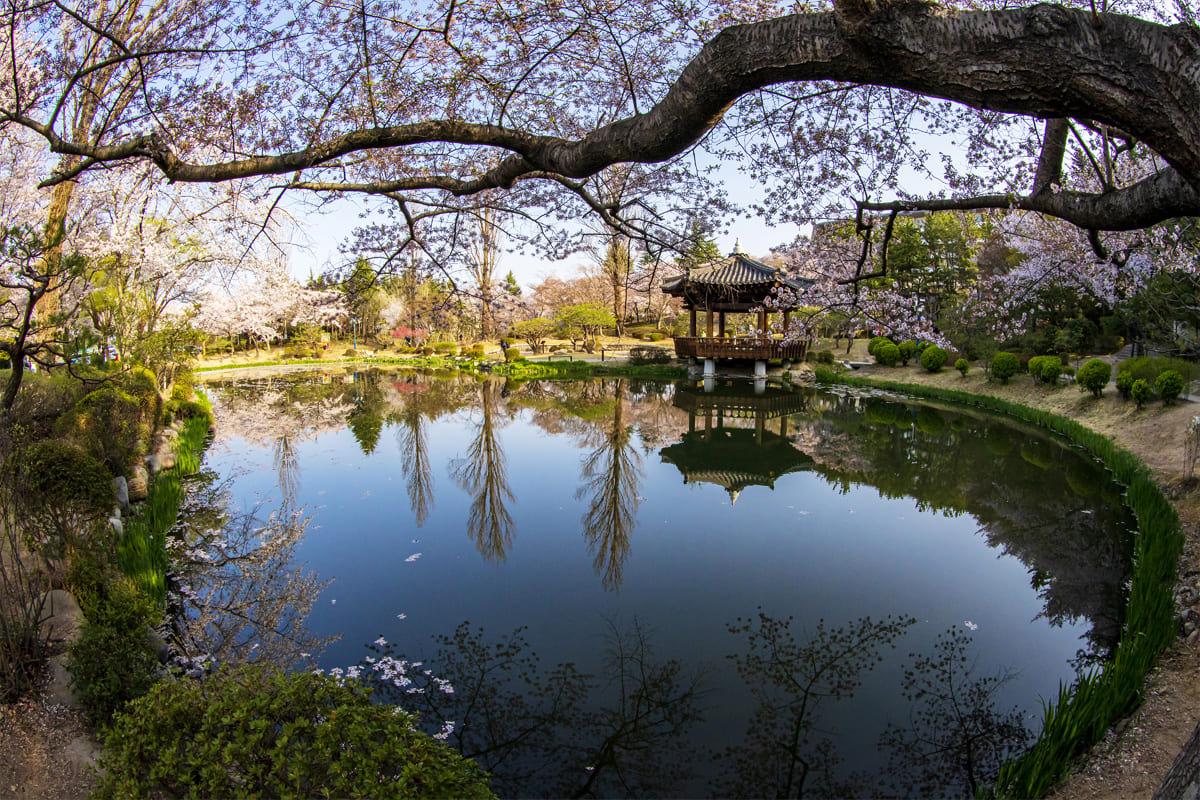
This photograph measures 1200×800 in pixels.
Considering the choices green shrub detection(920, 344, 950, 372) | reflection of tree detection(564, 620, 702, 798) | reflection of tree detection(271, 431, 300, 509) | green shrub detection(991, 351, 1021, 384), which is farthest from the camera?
green shrub detection(920, 344, 950, 372)

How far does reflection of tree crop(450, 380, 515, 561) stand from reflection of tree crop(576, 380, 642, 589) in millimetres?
844

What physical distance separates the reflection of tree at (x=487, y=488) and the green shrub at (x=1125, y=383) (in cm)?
991

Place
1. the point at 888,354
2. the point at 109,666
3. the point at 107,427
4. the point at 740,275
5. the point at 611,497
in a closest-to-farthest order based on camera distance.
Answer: the point at 109,666, the point at 107,427, the point at 611,497, the point at 740,275, the point at 888,354

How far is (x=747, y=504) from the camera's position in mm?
6996

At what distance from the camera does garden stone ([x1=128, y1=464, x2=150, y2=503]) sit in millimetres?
6180

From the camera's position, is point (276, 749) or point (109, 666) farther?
point (109, 666)

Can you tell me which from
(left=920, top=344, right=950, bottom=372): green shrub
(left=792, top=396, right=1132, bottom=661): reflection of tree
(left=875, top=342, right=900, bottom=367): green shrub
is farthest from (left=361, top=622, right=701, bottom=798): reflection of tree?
(left=875, top=342, right=900, bottom=367): green shrub

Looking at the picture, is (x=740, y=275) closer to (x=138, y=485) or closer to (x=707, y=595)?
(x=707, y=595)

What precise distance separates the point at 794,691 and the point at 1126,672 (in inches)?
62.4

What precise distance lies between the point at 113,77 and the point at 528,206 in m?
5.21

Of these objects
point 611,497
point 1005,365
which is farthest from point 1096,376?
point 611,497

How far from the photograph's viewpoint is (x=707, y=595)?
15.1 ft

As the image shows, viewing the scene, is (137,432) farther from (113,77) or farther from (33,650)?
(33,650)

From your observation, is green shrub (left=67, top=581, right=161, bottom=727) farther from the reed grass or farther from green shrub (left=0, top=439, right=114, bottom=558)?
green shrub (left=0, top=439, right=114, bottom=558)
